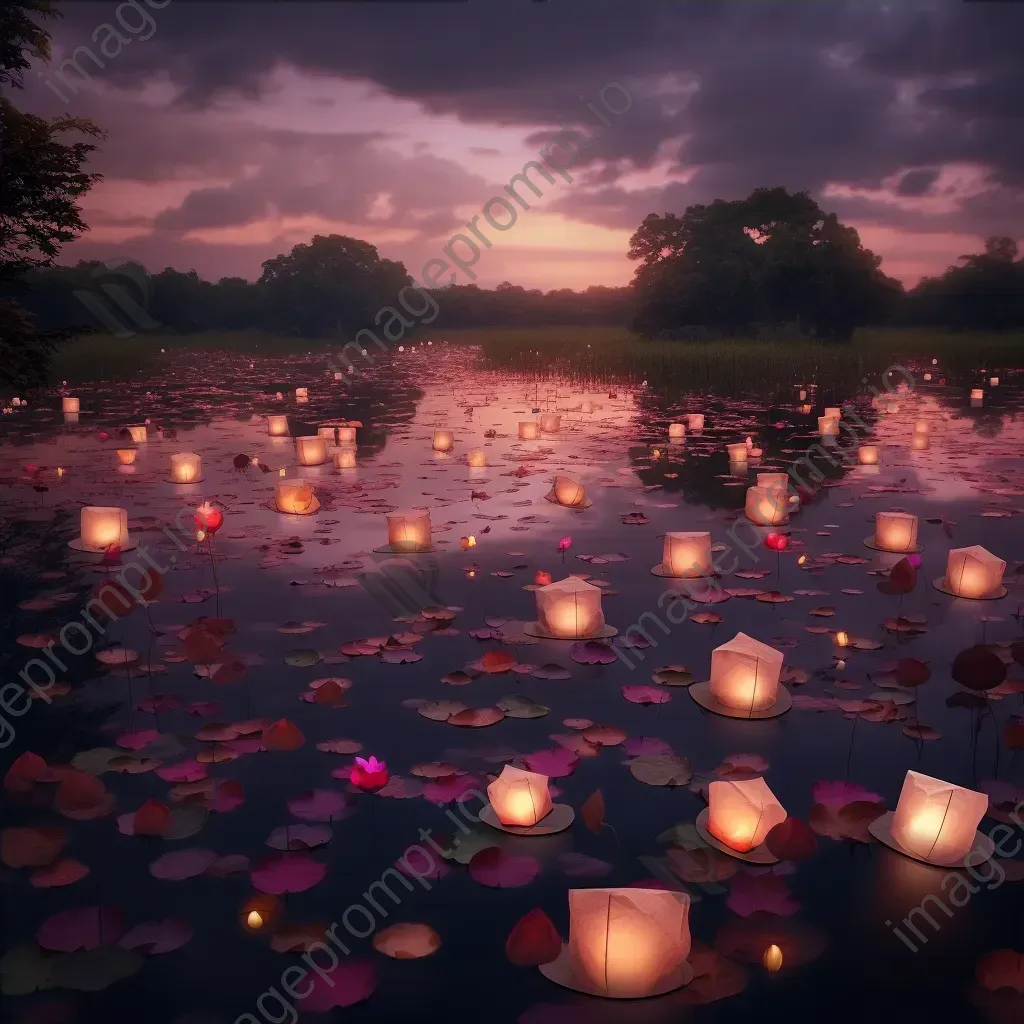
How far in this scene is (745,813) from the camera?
10.5 ft

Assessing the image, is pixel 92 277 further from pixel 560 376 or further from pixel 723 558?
pixel 723 558

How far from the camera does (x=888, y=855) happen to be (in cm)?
329

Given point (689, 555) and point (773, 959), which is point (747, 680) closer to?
point (773, 959)

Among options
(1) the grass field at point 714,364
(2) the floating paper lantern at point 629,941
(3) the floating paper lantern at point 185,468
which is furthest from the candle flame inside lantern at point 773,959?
(1) the grass field at point 714,364

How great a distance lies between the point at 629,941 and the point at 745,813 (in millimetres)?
832

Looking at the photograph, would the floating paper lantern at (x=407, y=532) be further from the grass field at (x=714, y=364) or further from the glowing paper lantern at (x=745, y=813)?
the grass field at (x=714, y=364)

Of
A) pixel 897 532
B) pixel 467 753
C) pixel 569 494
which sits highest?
pixel 897 532

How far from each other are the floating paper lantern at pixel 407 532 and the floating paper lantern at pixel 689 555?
2.07 m

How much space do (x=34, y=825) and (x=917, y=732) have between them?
3882 millimetres

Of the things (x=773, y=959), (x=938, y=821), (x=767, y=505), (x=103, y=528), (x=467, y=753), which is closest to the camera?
(x=773, y=959)

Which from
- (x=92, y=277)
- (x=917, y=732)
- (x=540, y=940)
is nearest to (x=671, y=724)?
(x=917, y=732)

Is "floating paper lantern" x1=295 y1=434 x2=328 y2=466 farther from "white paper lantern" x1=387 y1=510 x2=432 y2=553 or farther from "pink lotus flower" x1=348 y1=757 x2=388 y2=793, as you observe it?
"pink lotus flower" x1=348 y1=757 x2=388 y2=793

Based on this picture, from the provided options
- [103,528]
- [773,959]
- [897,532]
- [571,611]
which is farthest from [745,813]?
[103,528]

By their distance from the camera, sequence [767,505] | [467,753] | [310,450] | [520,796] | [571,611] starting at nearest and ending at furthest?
1. [520,796]
2. [467,753]
3. [571,611]
4. [767,505]
5. [310,450]
